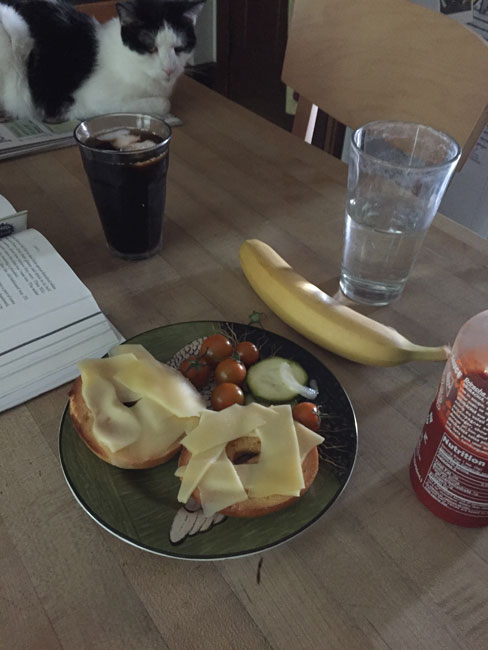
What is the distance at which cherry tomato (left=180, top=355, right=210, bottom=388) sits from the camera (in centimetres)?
52

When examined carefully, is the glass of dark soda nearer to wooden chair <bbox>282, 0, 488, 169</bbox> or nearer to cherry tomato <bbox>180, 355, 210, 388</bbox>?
cherry tomato <bbox>180, 355, 210, 388</bbox>

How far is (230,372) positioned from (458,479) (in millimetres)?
219

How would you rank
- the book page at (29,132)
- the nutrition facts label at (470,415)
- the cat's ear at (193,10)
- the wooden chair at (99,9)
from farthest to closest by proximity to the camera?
1. the wooden chair at (99,9)
2. the cat's ear at (193,10)
3. the book page at (29,132)
4. the nutrition facts label at (470,415)

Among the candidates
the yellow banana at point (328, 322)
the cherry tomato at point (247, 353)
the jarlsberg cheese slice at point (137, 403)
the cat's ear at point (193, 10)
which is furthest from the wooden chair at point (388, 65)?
the jarlsberg cheese slice at point (137, 403)

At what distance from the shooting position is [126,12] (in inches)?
40.9

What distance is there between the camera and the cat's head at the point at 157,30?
105 cm

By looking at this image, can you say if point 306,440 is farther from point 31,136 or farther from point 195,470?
point 31,136

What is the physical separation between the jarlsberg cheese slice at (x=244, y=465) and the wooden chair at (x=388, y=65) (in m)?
0.66

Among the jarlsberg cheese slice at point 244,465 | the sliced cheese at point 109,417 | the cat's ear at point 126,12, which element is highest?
the cat's ear at point 126,12

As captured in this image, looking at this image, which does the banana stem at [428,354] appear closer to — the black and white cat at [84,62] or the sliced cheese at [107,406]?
the sliced cheese at [107,406]

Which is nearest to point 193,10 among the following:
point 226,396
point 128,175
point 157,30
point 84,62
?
point 157,30

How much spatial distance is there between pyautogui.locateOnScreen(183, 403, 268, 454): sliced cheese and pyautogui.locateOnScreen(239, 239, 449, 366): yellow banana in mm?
168

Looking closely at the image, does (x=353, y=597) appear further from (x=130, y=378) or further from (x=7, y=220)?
(x=7, y=220)

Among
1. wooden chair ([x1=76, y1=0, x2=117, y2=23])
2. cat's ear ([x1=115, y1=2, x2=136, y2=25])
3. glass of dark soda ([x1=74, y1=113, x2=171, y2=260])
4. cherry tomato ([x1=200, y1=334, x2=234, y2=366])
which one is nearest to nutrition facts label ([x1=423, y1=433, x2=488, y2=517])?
cherry tomato ([x1=200, y1=334, x2=234, y2=366])
